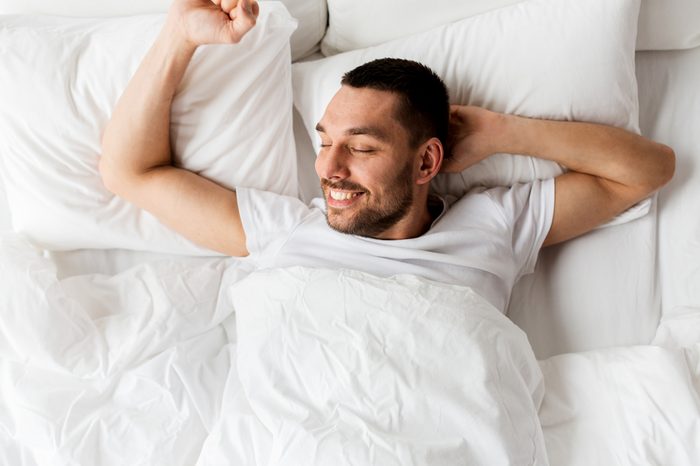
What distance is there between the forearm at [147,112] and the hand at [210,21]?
0.02 meters

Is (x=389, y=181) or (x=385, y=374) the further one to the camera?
(x=389, y=181)

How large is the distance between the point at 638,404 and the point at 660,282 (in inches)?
14.6

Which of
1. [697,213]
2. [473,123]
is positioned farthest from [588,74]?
[697,213]

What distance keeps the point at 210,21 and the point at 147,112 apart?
24 centimetres

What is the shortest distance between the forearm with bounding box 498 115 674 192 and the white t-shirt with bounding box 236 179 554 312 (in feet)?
0.26

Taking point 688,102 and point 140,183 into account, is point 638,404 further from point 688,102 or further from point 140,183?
point 140,183

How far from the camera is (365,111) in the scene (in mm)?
1335

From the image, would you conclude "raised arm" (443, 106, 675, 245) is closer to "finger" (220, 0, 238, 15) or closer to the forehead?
the forehead

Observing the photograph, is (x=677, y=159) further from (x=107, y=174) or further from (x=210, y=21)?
(x=107, y=174)

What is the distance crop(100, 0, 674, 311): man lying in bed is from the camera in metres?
1.35

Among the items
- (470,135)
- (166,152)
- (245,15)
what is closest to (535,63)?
(470,135)

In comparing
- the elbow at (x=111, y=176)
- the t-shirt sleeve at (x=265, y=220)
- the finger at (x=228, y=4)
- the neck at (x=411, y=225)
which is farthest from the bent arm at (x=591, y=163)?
the elbow at (x=111, y=176)

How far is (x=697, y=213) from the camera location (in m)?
1.49

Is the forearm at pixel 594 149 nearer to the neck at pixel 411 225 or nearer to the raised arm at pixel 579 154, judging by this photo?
the raised arm at pixel 579 154
